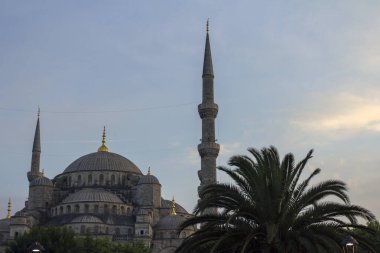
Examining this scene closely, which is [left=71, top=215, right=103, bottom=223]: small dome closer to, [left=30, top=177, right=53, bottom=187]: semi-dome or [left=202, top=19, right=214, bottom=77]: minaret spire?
[left=30, top=177, right=53, bottom=187]: semi-dome

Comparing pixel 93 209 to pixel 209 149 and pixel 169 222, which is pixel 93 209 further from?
pixel 209 149

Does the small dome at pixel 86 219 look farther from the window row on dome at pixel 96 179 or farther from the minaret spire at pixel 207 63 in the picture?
the minaret spire at pixel 207 63

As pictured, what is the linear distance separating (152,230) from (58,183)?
14.4 metres

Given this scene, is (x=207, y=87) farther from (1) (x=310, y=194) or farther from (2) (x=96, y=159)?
(1) (x=310, y=194)

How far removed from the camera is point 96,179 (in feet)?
238

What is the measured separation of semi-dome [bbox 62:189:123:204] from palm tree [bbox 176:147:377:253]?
46627mm

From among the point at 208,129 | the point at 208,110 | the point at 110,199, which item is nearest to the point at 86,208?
the point at 110,199

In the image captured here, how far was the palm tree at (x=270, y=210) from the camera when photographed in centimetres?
1941

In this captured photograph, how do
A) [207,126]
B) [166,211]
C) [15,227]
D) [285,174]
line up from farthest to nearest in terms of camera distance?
1. [166,211]
2. [15,227]
3. [207,126]
4. [285,174]

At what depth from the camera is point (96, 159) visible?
74.8m

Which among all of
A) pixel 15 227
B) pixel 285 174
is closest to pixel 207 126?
pixel 15 227

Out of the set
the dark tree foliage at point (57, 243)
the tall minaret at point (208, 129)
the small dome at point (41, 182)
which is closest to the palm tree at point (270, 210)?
the dark tree foliage at point (57, 243)

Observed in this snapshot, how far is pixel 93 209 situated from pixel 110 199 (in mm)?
2295

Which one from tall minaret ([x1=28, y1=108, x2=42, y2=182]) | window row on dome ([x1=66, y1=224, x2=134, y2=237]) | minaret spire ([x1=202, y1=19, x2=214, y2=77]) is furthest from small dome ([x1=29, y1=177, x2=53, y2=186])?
minaret spire ([x1=202, y1=19, x2=214, y2=77])
